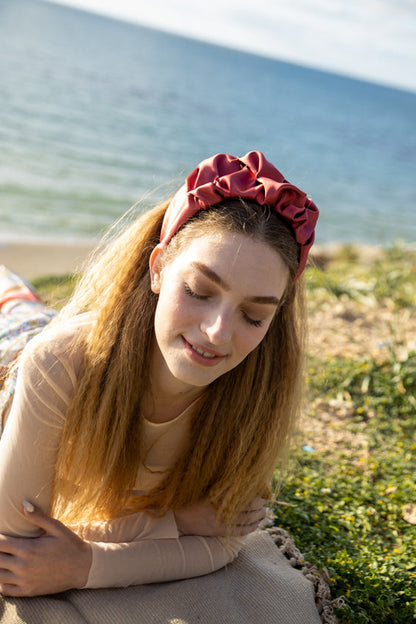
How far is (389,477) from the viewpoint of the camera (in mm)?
4215

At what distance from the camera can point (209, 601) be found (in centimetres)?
276

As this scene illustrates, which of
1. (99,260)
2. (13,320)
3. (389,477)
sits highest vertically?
(99,260)

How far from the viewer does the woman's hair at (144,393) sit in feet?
8.38

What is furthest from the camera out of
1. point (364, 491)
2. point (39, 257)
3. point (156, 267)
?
point (39, 257)

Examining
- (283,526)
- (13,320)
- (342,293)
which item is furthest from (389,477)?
(342,293)

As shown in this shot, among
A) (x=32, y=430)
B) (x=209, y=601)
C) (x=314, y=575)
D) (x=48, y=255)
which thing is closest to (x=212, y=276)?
(x=32, y=430)

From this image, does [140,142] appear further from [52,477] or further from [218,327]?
[218,327]

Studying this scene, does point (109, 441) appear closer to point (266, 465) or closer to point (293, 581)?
point (266, 465)

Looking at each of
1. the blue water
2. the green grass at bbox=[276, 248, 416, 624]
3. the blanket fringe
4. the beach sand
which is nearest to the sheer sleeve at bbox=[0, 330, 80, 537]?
the blue water

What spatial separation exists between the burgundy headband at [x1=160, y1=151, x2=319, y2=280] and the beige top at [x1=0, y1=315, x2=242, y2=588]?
26.4 inches

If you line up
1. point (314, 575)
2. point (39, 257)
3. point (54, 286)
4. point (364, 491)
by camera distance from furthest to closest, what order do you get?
1. point (39, 257)
2. point (54, 286)
3. point (364, 491)
4. point (314, 575)

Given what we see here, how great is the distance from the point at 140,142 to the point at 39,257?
17.3 metres

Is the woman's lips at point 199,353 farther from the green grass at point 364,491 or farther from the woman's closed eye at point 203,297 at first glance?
the green grass at point 364,491

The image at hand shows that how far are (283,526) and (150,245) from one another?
1959 millimetres
